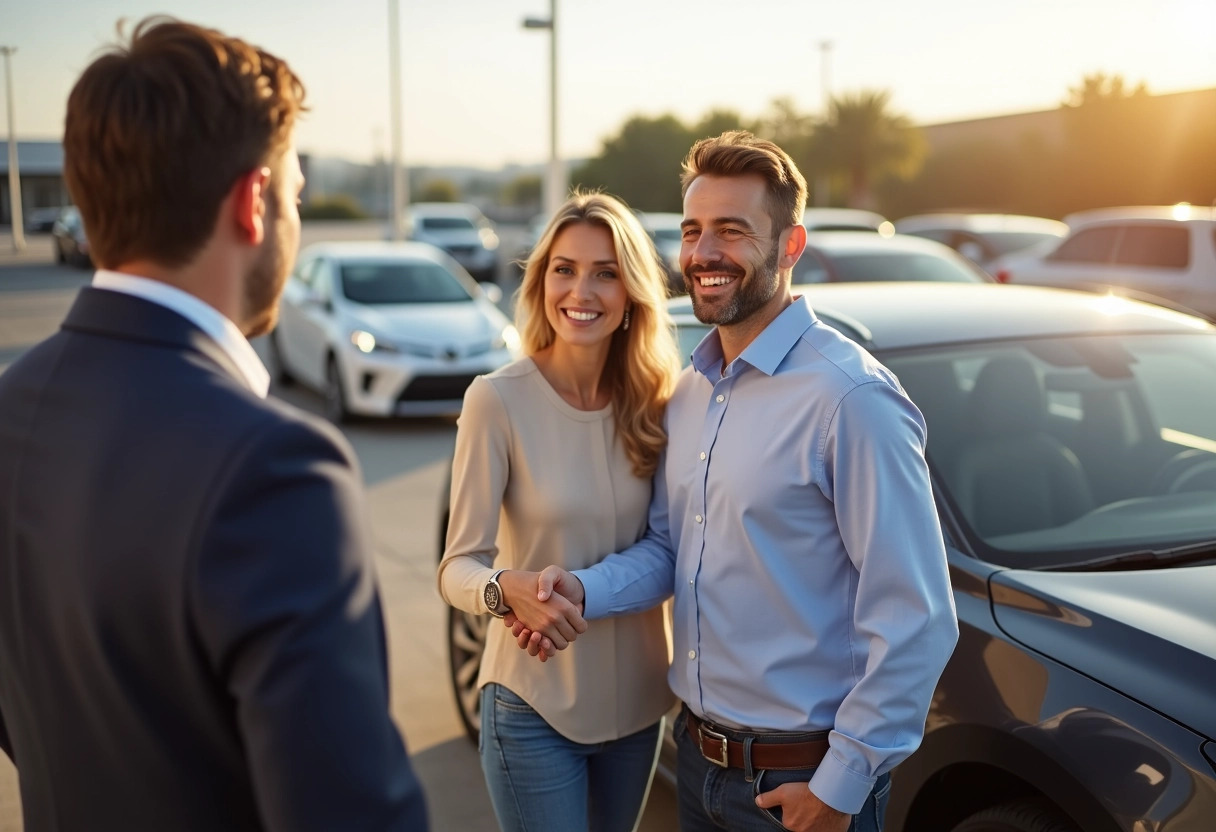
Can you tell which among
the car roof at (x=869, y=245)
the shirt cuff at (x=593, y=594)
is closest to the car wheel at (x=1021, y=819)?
the shirt cuff at (x=593, y=594)

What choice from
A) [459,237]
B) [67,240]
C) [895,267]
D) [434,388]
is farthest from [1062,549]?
[67,240]

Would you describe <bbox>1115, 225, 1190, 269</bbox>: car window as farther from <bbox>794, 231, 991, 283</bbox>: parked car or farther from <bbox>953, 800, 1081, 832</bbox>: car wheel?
<bbox>953, 800, 1081, 832</bbox>: car wheel

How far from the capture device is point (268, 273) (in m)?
Result: 1.38

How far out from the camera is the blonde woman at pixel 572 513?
2.46 meters

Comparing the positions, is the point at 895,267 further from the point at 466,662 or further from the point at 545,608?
the point at 545,608

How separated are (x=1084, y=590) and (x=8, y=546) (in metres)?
2.13

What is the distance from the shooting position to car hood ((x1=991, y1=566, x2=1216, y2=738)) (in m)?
2.19

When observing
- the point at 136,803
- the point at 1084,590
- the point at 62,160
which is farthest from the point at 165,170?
the point at 1084,590

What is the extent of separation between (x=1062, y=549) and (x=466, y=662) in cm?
221

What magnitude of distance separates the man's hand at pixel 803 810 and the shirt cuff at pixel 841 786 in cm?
2

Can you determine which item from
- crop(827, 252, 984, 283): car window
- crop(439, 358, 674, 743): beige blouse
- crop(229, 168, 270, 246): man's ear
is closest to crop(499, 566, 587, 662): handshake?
crop(439, 358, 674, 743): beige blouse

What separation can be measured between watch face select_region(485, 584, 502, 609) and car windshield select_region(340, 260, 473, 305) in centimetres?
882

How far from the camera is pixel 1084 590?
2561 mm

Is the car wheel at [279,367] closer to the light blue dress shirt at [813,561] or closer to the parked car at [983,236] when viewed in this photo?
the parked car at [983,236]
